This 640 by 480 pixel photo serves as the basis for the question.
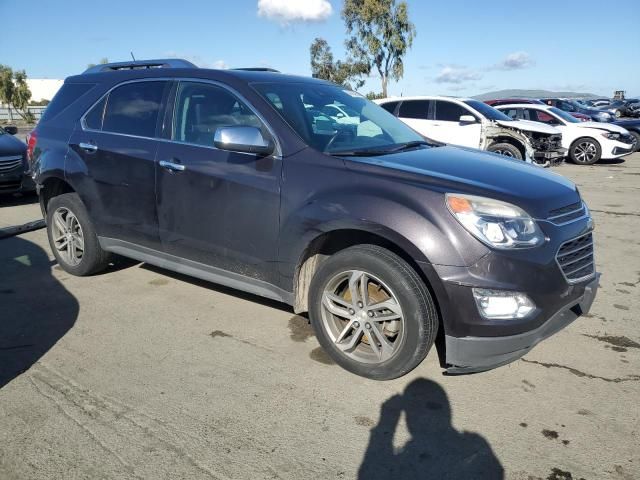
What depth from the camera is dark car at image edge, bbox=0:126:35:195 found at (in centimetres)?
824

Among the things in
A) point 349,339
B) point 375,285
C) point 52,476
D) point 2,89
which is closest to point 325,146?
point 375,285

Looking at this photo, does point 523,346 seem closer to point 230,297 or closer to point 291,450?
point 291,450

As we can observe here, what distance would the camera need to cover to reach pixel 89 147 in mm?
4289

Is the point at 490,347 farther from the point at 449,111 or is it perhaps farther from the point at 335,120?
the point at 449,111

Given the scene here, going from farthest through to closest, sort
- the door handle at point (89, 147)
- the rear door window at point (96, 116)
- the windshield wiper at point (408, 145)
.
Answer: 1. the rear door window at point (96, 116)
2. the door handle at point (89, 147)
3. the windshield wiper at point (408, 145)

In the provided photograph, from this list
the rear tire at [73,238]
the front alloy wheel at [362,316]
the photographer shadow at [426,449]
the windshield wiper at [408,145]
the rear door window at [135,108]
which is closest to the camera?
the photographer shadow at [426,449]

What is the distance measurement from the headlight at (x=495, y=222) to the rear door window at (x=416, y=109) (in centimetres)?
919

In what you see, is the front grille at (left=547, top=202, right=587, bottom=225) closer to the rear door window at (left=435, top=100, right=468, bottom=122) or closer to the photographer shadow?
the photographer shadow

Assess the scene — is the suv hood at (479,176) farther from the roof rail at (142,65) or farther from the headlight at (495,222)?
the roof rail at (142,65)

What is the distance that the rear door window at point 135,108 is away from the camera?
398cm

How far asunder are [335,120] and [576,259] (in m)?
1.85

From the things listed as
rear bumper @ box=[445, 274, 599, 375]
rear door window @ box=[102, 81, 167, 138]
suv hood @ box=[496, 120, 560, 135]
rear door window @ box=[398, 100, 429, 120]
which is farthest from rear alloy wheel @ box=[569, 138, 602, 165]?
rear door window @ box=[102, 81, 167, 138]

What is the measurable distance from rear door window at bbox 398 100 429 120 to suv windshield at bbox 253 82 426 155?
24.7 feet

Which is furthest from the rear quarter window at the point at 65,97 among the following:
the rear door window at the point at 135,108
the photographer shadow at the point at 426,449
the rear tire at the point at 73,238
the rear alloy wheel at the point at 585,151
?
the rear alloy wheel at the point at 585,151
